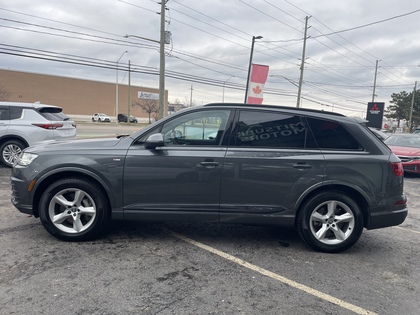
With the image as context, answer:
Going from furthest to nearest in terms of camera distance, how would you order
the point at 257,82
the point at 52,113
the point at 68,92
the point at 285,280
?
the point at 68,92 < the point at 257,82 < the point at 52,113 < the point at 285,280

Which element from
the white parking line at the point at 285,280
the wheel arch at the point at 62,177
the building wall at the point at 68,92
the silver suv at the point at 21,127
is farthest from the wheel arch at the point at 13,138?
the building wall at the point at 68,92

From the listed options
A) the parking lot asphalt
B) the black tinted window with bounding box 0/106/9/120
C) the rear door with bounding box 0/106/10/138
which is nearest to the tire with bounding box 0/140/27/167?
the rear door with bounding box 0/106/10/138

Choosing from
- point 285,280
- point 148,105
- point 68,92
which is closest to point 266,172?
point 285,280

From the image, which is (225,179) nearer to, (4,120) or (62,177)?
(62,177)

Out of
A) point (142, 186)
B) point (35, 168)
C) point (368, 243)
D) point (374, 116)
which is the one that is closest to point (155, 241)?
point (142, 186)

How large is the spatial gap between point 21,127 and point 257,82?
1243 centimetres

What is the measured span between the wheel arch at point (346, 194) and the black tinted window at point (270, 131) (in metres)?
0.57

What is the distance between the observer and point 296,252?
159 inches

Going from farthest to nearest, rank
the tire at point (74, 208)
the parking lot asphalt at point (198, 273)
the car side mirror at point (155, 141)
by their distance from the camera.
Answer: the tire at point (74, 208), the car side mirror at point (155, 141), the parking lot asphalt at point (198, 273)

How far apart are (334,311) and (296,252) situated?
1.24 m

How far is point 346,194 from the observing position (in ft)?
13.2

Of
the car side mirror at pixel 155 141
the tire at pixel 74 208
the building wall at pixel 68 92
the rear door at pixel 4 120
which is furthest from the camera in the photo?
the building wall at pixel 68 92

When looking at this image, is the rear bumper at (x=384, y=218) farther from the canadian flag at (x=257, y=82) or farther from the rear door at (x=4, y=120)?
the canadian flag at (x=257, y=82)

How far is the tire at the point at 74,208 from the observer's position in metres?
3.94
